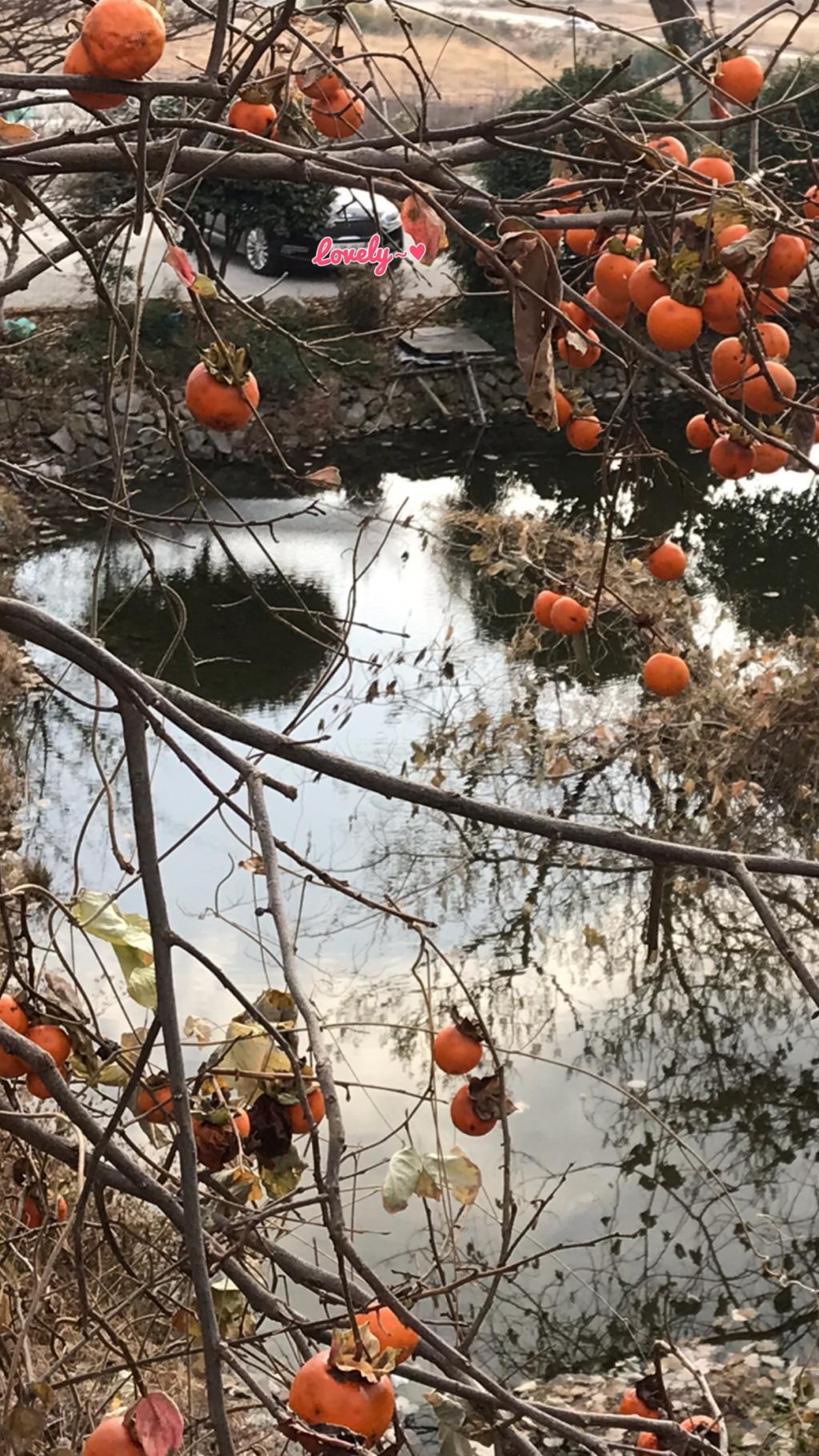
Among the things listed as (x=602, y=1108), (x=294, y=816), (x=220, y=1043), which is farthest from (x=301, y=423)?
(x=220, y=1043)

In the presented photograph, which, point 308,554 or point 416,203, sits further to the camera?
point 308,554

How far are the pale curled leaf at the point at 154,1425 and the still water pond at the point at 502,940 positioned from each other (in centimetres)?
87

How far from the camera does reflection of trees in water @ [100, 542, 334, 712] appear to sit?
5.90 meters

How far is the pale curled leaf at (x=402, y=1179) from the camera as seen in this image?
2.79 feet

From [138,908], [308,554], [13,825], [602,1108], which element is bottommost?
[602,1108]

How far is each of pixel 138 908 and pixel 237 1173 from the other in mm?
3444

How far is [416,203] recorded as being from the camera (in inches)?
33.9

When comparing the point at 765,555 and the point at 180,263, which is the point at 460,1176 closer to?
the point at 180,263

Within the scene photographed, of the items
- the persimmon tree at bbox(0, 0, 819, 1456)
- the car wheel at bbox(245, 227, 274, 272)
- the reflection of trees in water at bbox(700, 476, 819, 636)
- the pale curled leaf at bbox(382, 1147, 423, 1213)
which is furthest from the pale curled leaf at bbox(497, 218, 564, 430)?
the car wheel at bbox(245, 227, 274, 272)

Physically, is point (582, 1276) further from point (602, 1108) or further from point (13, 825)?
point (13, 825)

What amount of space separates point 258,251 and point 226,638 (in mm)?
4372

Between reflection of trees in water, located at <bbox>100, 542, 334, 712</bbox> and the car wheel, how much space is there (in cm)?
345

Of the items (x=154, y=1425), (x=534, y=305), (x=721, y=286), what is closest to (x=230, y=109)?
(x=721, y=286)

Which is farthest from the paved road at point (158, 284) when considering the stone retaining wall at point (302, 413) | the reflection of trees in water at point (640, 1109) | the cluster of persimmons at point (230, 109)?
the cluster of persimmons at point (230, 109)
